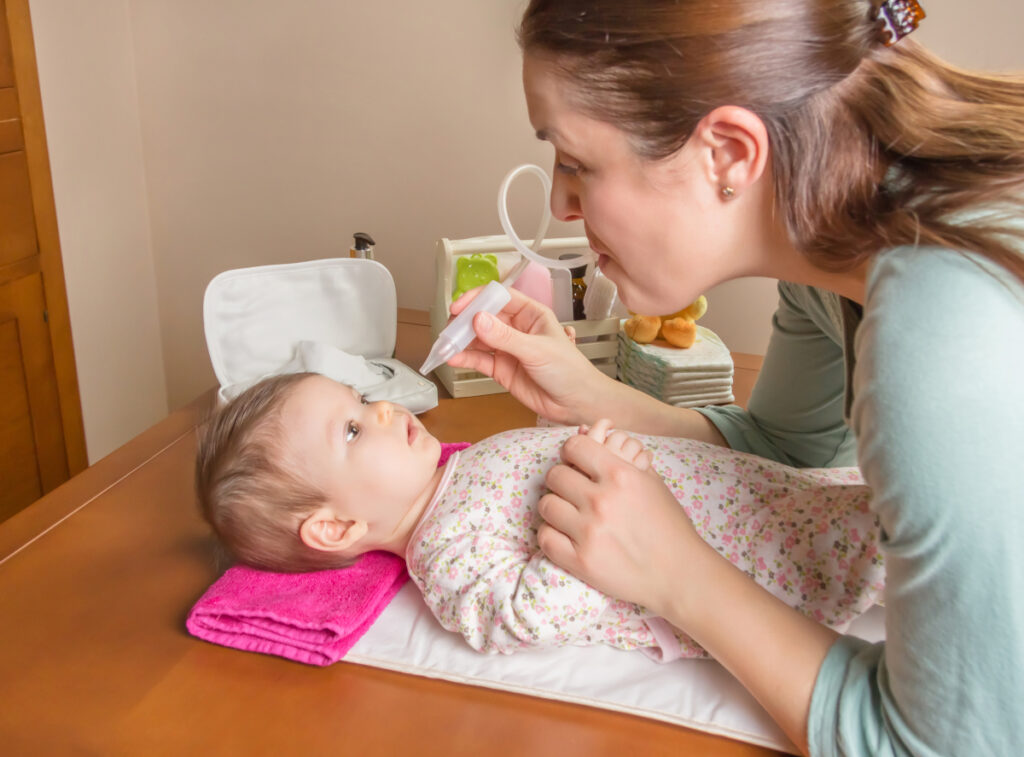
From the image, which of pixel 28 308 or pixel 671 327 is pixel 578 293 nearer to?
pixel 671 327

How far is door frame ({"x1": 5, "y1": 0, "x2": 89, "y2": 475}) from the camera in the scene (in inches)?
71.5

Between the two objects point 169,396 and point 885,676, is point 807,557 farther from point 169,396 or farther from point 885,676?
point 169,396

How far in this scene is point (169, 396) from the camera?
2422 millimetres

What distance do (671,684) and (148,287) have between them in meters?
1.79

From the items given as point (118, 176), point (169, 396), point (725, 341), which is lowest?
point (169, 396)

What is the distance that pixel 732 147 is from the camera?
2.68 feet

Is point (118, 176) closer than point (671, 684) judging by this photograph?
No

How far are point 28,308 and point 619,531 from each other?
155cm

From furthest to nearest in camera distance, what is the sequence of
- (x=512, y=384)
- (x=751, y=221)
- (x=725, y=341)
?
(x=725, y=341), (x=512, y=384), (x=751, y=221)

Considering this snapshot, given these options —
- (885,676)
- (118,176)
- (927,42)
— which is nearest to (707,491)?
(885,676)

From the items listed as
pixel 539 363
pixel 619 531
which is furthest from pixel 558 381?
pixel 619 531

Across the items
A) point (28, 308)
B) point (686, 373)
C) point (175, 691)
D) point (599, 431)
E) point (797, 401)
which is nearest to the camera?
point (175, 691)

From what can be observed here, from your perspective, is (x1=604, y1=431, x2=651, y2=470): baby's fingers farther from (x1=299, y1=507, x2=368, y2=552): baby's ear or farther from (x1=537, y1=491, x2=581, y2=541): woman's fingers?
(x1=299, y1=507, x2=368, y2=552): baby's ear

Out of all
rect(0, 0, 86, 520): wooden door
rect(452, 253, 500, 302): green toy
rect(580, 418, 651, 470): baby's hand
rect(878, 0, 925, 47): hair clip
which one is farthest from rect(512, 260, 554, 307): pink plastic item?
rect(0, 0, 86, 520): wooden door
